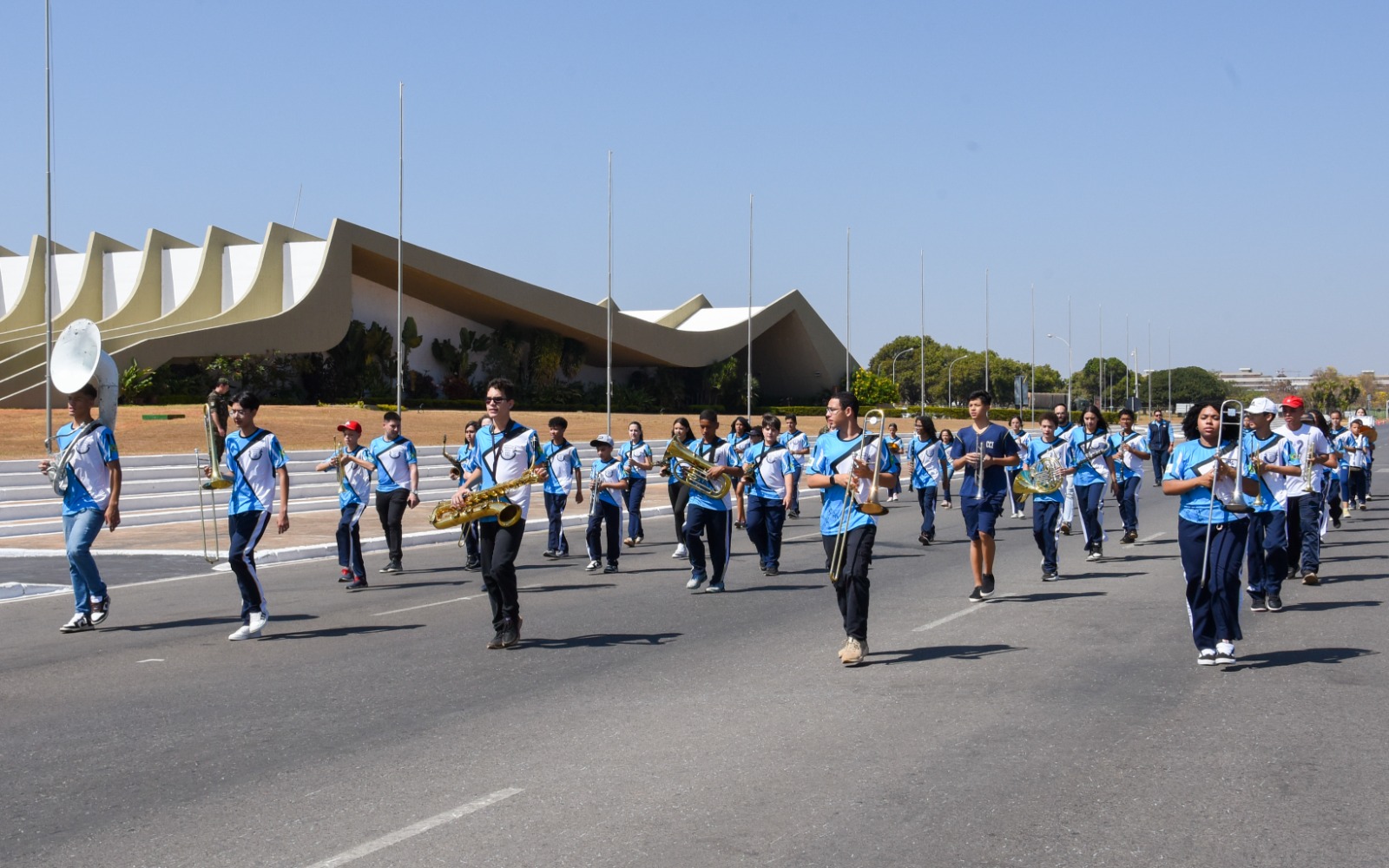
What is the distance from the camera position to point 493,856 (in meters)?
4.81

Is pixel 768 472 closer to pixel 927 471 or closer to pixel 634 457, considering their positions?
pixel 634 457

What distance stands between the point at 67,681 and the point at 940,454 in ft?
45.6

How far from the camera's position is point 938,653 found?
29.8 ft

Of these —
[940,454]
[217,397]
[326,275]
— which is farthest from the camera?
[326,275]

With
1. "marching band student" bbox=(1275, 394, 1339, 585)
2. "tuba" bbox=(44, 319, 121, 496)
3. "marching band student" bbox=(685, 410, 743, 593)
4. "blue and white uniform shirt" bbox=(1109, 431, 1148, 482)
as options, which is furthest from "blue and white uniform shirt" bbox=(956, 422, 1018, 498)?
"tuba" bbox=(44, 319, 121, 496)

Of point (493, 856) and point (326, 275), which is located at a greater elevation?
point (326, 275)

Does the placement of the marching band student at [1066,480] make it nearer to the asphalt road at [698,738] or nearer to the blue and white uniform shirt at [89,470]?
the asphalt road at [698,738]

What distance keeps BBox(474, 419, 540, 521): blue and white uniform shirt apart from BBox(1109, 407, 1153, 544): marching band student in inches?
395

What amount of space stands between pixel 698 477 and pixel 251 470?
4.44 meters

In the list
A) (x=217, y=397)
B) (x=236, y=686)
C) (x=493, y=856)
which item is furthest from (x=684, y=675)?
(x=217, y=397)

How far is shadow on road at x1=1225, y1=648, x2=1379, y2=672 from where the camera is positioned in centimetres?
849

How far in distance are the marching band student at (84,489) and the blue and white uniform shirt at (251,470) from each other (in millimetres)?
1026

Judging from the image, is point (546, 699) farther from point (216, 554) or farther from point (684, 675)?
point (216, 554)

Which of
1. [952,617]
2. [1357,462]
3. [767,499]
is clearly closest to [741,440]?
[767,499]
